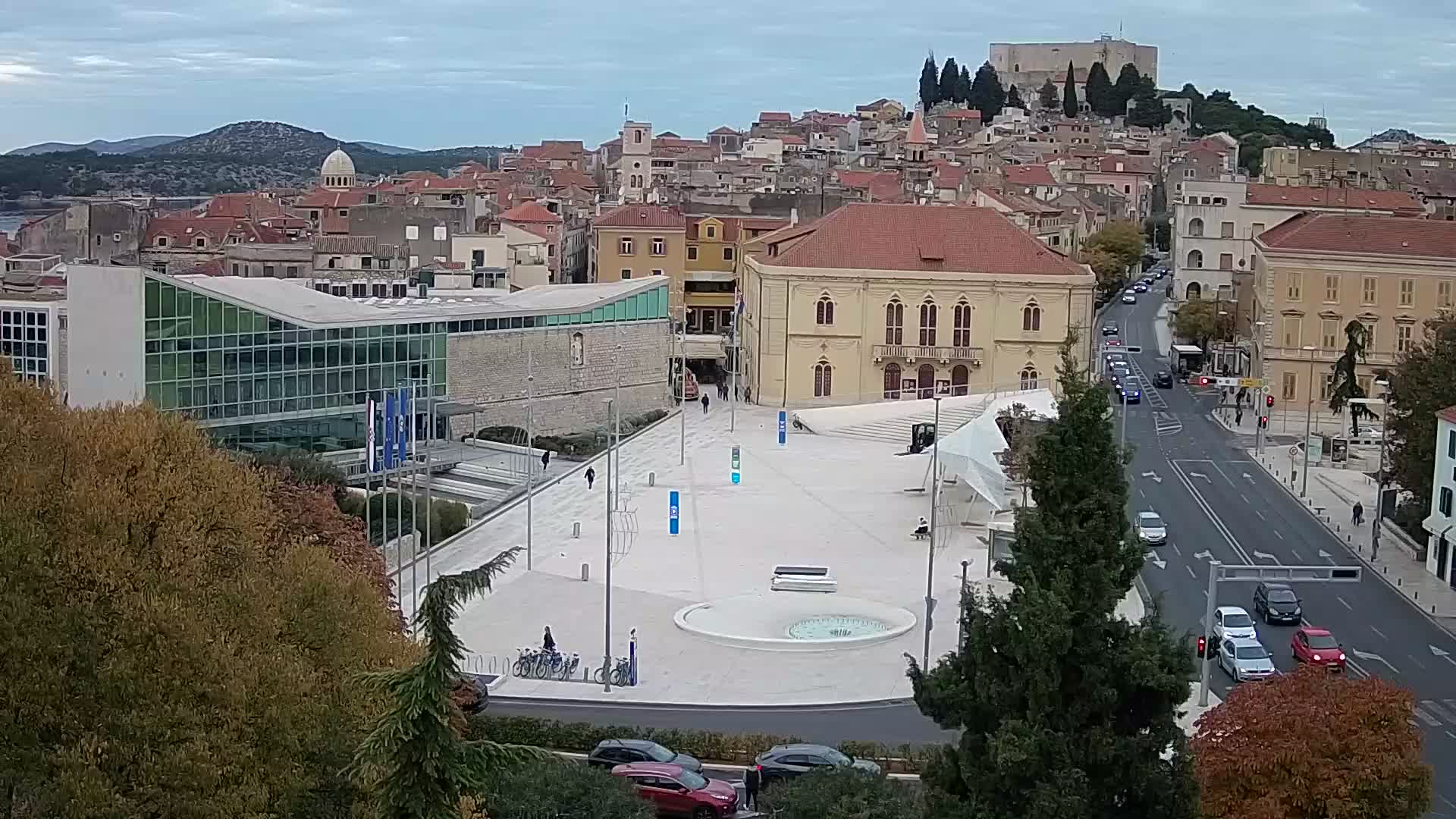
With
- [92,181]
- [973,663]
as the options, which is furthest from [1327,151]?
[92,181]

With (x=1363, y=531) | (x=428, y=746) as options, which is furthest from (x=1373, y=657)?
(x=428, y=746)

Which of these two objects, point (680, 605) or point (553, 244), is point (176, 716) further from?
point (553, 244)

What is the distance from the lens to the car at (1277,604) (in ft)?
109

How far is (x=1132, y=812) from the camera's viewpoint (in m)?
15.4

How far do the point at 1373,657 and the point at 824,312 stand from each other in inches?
1330

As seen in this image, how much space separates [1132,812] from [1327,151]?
104 m

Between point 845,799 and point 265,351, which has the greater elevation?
point 265,351

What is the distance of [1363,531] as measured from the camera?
42.2m

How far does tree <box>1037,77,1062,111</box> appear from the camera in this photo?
610ft

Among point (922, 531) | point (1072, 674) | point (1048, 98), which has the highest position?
point (1048, 98)

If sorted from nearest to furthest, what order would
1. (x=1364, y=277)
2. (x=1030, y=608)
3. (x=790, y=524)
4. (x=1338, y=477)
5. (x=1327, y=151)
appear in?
(x=1030, y=608)
(x=790, y=524)
(x=1338, y=477)
(x=1364, y=277)
(x=1327, y=151)

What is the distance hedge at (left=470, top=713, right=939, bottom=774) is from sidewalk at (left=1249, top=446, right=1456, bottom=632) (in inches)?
565

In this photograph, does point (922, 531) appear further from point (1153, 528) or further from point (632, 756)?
point (632, 756)

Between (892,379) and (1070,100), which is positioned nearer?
(892,379)
